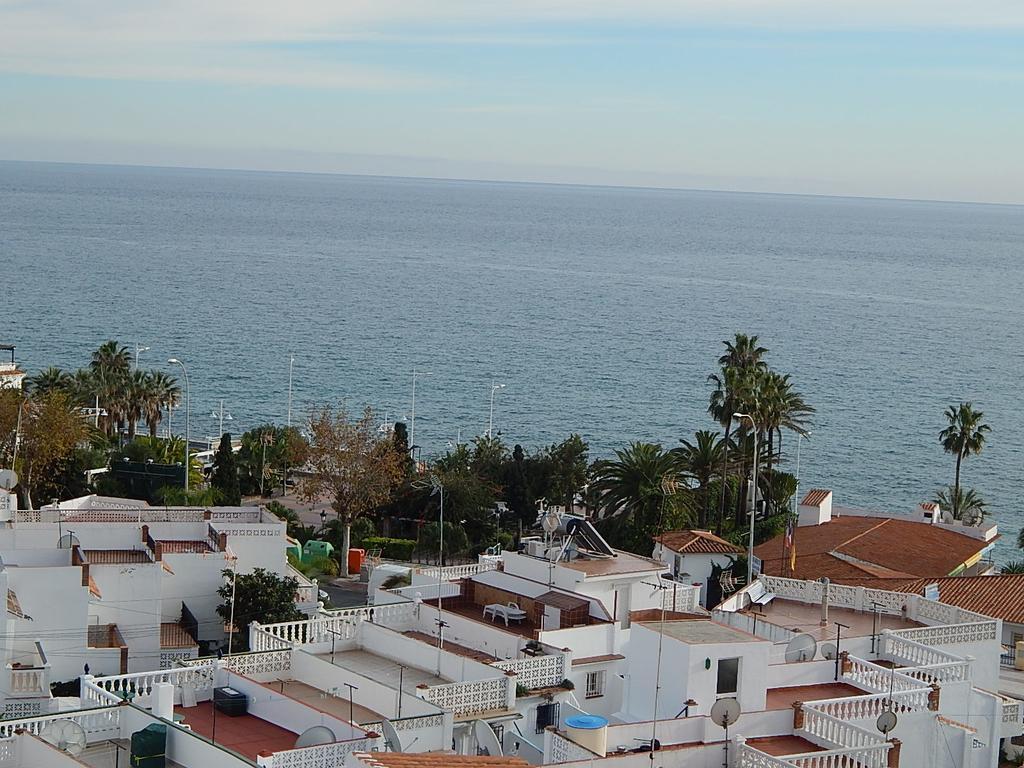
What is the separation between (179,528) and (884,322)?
448ft

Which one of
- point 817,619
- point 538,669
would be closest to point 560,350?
point 817,619

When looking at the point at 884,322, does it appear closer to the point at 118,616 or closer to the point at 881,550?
the point at 881,550

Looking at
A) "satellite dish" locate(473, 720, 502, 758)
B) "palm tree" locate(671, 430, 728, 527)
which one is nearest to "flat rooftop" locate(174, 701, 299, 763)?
"satellite dish" locate(473, 720, 502, 758)

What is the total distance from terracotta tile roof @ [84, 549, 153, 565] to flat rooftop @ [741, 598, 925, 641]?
15.1 m

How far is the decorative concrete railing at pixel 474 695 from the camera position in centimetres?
2202

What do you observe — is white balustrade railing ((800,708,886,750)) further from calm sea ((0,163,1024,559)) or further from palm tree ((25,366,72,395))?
palm tree ((25,366,72,395))

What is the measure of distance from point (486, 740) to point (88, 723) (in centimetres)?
543

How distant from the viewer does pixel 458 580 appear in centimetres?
3077

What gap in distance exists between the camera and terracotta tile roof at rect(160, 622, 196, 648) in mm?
33531

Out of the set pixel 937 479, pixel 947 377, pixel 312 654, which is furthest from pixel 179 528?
pixel 947 377

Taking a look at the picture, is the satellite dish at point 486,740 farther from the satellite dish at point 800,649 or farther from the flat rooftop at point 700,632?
the satellite dish at point 800,649

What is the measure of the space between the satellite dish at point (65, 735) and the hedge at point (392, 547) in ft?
103

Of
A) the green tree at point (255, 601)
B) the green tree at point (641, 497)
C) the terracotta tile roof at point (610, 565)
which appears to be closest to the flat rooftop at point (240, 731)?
the terracotta tile roof at point (610, 565)

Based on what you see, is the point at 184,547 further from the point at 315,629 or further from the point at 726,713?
the point at 726,713
